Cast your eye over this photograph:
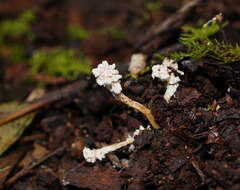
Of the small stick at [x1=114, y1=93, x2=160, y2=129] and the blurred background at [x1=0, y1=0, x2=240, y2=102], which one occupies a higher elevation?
the blurred background at [x1=0, y1=0, x2=240, y2=102]

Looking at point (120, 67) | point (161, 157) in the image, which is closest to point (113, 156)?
point (161, 157)

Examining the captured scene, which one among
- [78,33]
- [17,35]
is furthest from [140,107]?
[17,35]

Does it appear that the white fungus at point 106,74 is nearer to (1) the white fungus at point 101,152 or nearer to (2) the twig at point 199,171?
(1) the white fungus at point 101,152

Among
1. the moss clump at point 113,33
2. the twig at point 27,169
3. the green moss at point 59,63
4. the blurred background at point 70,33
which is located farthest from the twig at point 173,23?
the twig at point 27,169

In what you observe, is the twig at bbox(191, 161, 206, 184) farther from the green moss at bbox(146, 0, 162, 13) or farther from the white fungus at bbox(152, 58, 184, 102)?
the green moss at bbox(146, 0, 162, 13)

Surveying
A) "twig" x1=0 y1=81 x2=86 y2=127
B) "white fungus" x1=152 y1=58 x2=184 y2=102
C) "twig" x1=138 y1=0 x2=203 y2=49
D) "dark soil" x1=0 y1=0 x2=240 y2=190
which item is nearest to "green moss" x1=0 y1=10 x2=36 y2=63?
"twig" x1=0 y1=81 x2=86 y2=127

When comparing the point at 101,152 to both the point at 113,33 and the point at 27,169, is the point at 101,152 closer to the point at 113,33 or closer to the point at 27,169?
the point at 27,169
